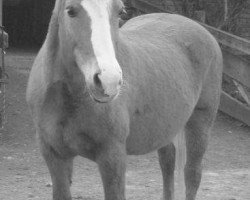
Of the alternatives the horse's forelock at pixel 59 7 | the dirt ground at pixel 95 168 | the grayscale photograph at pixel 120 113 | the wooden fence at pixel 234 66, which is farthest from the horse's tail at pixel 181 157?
the wooden fence at pixel 234 66

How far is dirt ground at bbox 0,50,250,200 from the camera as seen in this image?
5.58m

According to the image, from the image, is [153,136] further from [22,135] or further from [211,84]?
[22,135]

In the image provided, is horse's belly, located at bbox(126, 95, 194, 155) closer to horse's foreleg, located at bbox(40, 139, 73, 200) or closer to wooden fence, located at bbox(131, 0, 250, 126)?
horse's foreleg, located at bbox(40, 139, 73, 200)

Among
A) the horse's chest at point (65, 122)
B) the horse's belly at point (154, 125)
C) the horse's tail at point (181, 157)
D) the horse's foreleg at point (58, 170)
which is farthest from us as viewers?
the horse's tail at point (181, 157)

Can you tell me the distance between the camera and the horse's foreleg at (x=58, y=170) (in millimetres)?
3504

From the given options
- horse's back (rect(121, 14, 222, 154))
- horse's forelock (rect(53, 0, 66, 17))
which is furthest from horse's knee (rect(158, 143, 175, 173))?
horse's forelock (rect(53, 0, 66, 17))

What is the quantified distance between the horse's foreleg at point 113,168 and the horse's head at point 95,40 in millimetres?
545

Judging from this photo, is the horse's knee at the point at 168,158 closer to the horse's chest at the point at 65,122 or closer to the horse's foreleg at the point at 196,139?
the horse's foreleg at the point at 196,139

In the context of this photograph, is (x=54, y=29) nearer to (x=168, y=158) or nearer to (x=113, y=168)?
(x=113, y=168)

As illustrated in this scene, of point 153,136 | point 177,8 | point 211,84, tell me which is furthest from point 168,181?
point 177,8

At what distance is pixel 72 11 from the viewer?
9.79 feet

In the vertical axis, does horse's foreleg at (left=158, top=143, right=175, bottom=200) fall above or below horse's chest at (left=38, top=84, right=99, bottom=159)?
below

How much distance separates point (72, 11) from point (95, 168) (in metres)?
3.52

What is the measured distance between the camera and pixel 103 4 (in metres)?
2.97
